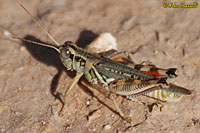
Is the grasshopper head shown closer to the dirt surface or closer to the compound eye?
the compound eye

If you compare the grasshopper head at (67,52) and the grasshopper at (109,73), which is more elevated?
the grasshopper head at (67,52)

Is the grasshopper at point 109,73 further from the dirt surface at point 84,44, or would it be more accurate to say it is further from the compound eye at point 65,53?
the dirt surface at point 84,44

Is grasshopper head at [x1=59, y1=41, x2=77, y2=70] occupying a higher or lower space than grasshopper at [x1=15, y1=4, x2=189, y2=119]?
higher

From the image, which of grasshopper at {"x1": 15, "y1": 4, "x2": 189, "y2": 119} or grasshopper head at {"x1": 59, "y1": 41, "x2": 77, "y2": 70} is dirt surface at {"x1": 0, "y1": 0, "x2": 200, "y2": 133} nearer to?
grasshopper at {"x1": 15, "y1": 4, "x2": 189, "y2": 119}

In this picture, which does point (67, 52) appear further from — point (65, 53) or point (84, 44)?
point (84, 44)

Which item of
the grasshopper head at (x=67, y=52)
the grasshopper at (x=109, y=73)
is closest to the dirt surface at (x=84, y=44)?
the grasshopper at (x=109, y=73)

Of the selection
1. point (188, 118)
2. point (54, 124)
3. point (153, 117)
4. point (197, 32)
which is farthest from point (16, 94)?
point (197, 32)

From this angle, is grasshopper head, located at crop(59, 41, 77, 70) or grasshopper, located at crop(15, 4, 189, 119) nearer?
grasshopper, located at crop(15, 4, 189, 119)

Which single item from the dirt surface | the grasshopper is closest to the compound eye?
the grasshopper

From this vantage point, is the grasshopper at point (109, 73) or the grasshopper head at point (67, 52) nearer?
the grasshopper at point (109, 73)
